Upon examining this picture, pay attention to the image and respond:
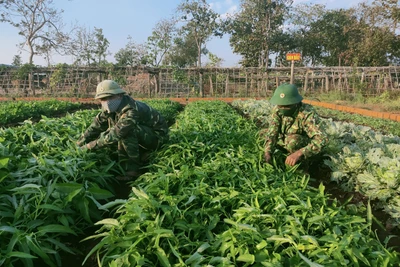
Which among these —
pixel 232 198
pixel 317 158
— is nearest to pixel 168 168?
pixel 232 198

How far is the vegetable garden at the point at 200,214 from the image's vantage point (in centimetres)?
170

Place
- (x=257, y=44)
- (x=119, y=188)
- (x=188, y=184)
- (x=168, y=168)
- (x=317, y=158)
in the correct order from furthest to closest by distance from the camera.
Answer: (x=257, y=44), (x=317, y=158), (x=119, y=188), (x=168, y=168), (x=188, y=184)

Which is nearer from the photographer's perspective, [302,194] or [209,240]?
[209,240]

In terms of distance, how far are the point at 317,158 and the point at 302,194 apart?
148cm

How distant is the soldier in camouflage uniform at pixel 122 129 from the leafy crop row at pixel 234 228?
90cm

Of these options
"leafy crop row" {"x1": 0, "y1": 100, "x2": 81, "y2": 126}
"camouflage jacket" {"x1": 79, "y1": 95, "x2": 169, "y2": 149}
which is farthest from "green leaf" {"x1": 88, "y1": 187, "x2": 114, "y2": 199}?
"leafy crop row" {"x1": 0, "y1": 100, "x2": 81, "y2": 126}

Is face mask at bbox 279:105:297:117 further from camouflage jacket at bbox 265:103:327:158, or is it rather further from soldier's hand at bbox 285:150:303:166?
soldier's hand at bbox 285:150:303:166

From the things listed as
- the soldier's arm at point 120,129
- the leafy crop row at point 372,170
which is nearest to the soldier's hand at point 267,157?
the leafy crop row at point 372,170

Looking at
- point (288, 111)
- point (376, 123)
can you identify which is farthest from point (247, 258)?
point (376, 123)

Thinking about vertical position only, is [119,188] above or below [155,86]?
below

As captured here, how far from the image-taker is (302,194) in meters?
2.33

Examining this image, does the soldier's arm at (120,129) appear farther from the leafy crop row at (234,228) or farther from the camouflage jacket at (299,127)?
the camouflage jacket at (299,127)

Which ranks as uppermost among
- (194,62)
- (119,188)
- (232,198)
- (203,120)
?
(194,62)

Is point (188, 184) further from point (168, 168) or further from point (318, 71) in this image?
point (318, 71)
